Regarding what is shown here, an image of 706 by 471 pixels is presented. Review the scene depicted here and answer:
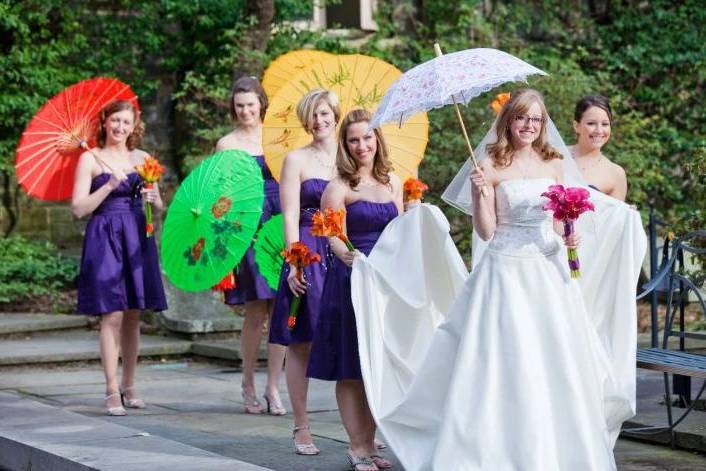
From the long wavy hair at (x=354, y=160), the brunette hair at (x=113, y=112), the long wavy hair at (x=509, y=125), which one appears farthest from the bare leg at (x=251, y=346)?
the long wavy hair at (x=509, y=125)

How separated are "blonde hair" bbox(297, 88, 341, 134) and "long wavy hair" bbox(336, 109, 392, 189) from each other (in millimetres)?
664

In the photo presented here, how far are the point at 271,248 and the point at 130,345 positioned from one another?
3.66ft

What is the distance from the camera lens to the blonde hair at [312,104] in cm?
741

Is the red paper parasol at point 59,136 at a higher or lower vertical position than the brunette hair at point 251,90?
lower

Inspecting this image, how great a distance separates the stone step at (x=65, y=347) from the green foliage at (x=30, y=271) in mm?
1164

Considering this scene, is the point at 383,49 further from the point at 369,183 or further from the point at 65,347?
the point at 369,183

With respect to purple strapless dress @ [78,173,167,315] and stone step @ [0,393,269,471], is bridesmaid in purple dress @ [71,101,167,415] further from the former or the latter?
stone step @ [0,393,269,471]

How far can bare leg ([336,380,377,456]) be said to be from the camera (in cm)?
663

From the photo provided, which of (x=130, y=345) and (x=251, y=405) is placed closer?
(x=251, y=405)

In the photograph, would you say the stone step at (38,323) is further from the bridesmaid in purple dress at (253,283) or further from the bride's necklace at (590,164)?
the bride's necklace at (590,164)

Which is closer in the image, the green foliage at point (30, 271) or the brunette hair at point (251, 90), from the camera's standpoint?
the brunette hair at point (251, 90)

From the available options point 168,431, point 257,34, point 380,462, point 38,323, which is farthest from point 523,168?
point 257,34

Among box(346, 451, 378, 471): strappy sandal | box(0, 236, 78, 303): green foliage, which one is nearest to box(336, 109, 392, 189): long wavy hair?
box(346, 451, 378, 471): strappy sandal

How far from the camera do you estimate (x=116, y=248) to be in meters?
8.73
